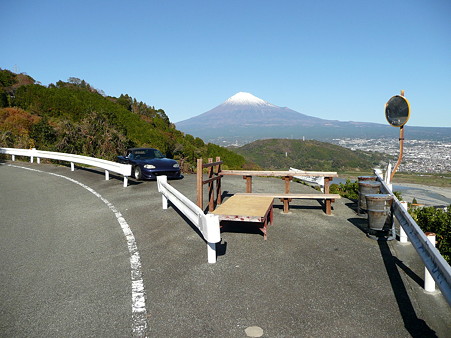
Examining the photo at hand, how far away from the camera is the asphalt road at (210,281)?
3.33 meters

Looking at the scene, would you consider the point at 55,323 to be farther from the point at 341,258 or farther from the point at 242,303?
the point at 341,258

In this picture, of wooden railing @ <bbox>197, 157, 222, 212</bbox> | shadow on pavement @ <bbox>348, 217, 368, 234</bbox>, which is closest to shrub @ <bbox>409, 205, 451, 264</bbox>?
shadow on pavement @ <bbox>348, 217, 368, 234</bbox>

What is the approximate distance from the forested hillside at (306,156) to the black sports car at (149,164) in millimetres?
90413

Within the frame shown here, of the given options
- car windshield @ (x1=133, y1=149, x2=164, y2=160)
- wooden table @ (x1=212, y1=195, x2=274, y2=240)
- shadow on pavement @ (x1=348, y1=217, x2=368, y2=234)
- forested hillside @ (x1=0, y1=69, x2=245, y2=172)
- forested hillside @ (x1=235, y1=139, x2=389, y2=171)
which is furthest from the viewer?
forested hillside @ (x1=235, y1=139, x2=389, y2=171)

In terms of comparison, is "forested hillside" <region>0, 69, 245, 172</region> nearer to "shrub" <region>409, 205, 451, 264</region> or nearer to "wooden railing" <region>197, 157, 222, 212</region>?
"wooden railing" <region>197, 157, 222, 212</region>

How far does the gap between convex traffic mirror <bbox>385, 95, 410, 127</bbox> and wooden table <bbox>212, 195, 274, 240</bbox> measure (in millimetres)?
3593

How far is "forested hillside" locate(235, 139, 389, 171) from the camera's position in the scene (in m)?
110

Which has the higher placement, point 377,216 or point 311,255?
point 377,216

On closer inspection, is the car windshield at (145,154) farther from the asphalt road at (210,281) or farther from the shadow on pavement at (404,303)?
the shadow on pavement at (404,303)

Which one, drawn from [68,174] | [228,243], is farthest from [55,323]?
[68,174]

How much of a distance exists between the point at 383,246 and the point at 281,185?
7380 mm

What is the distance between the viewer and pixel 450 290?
2.91 m

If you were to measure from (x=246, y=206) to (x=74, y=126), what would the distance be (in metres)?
22.4

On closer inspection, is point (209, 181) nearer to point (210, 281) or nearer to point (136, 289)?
point (210, 281)
